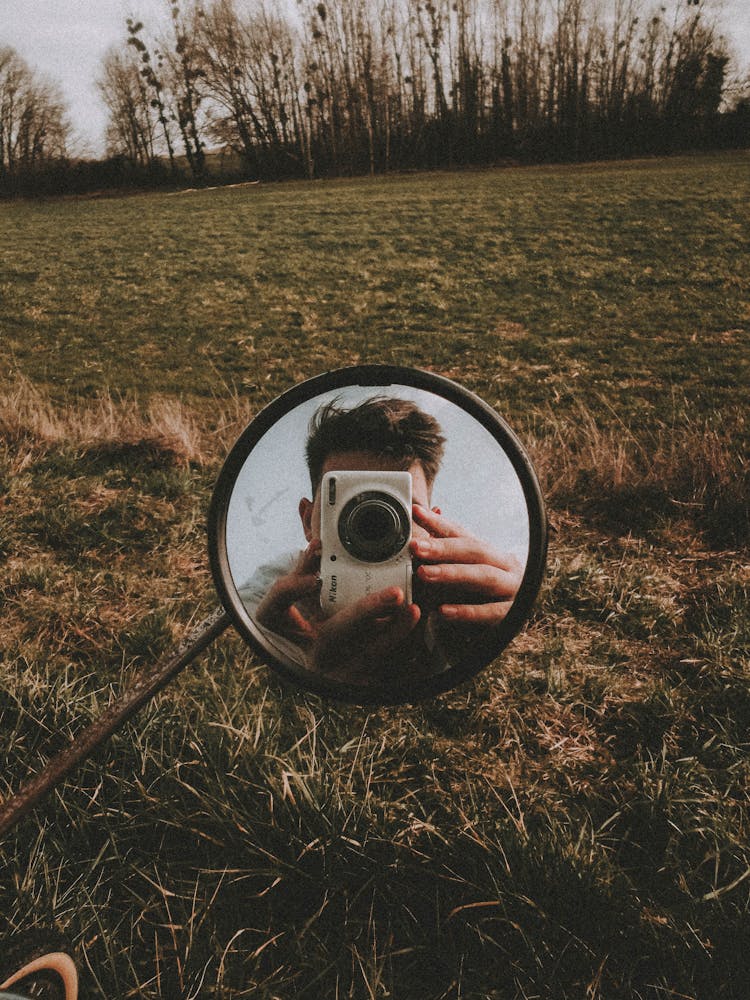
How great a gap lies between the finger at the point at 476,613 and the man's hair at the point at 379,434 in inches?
9.0

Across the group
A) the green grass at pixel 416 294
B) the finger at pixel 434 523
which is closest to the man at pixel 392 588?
the finger at pixel 434 523

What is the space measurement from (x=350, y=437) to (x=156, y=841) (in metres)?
1.27

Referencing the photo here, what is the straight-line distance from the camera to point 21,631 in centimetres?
242

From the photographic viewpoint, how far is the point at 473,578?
1.01m

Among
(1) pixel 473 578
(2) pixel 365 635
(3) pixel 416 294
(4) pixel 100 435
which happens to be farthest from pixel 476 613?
(3) pixel 416 294

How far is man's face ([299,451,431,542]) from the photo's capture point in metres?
0.93

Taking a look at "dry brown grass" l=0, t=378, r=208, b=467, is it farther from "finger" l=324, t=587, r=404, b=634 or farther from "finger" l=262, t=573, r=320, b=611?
"finger" l=324, t=587, r=404, b=634

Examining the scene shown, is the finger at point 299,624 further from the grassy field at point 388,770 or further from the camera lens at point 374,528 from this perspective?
the grassy field at point 388,770

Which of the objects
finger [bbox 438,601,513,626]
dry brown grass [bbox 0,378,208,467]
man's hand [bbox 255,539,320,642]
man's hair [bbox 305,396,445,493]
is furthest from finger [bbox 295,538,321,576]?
dry brown grass [bbox 0,378,208,467]

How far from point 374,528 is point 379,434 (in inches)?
8.4

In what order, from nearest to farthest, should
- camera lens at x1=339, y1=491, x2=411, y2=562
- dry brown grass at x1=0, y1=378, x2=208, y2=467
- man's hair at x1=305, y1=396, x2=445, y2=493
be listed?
camera lens at x1=339, y1=491, x2=411, y2=562
man's hair at x1=305, y1=396, x2=445, y2=493
dry brown grass at x1=0, y1=378, x2=208, y2=467

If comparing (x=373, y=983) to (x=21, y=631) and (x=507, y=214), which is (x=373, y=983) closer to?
(x=21, y=631)

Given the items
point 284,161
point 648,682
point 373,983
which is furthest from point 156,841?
point 284,161

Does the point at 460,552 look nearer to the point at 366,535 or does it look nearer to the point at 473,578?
the point at 473,578
